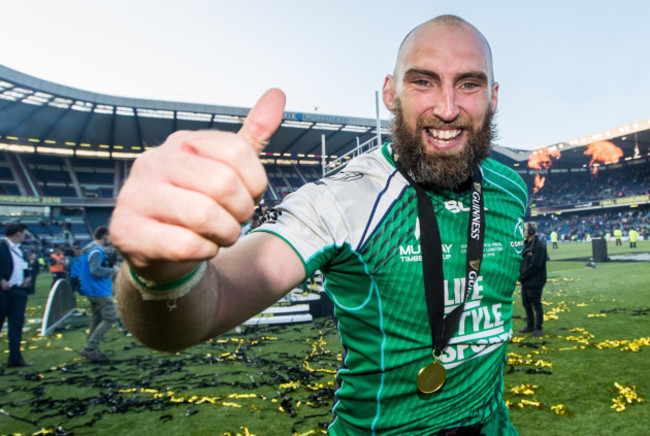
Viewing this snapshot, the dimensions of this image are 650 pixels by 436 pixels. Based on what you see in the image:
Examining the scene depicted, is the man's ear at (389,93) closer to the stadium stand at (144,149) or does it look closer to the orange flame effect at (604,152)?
the stadium stand at (144,149)

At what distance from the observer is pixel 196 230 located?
67 centimetres

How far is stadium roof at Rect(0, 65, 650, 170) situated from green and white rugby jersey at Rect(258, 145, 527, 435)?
69.5 ft

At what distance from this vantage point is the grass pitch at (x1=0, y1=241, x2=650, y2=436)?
4.27 metres

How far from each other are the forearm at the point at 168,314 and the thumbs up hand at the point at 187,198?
0.78ft

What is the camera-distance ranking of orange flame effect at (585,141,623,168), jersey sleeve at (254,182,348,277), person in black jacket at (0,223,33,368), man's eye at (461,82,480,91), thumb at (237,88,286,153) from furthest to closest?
1. orange flame effect at (585,141,623,168)
2. person in black jacket at (0,223,33,368)
3. man's eye at (461,82,480,91)
4. jersey sleeve at (254,182,348,277)
5. thumb at (237,88,286,153)

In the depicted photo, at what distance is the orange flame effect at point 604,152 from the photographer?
142 ft

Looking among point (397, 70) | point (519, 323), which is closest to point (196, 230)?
point (397, 70)

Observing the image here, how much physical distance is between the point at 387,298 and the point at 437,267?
0.26 m

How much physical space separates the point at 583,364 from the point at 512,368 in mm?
1146

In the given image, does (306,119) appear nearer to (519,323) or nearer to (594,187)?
(519,323)

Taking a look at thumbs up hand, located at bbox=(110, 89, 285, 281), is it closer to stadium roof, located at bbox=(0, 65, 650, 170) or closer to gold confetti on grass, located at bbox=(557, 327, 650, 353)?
gold confetti on grass, located at bbox=(557, 327, 650, 353)

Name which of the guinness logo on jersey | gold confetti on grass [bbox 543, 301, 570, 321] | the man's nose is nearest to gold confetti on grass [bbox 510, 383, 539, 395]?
the guinness logo on jersey

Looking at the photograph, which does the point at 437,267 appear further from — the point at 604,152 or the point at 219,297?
the point at 604,152

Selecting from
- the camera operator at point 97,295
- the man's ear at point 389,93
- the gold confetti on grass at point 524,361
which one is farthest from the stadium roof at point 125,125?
the man's ear at point 389,93
